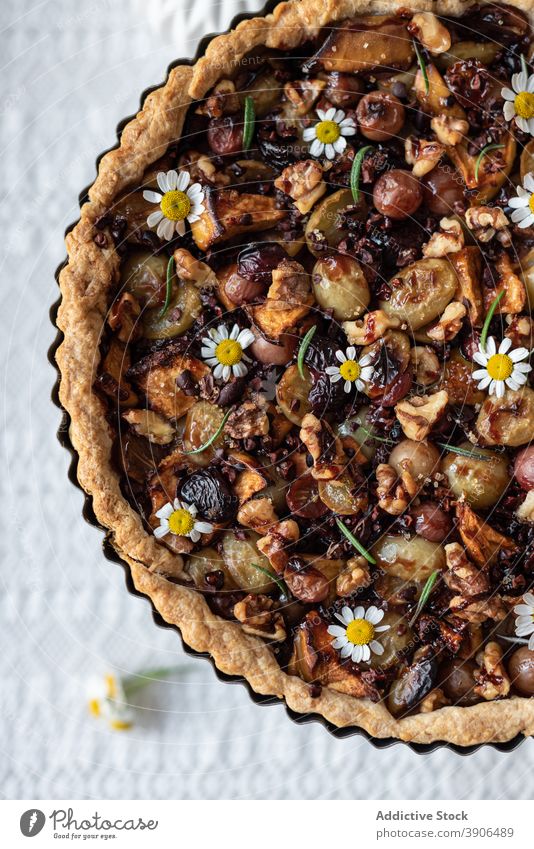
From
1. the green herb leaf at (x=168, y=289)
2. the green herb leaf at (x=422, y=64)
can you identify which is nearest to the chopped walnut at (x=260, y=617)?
the green herb leaf at (x=168, y=289)

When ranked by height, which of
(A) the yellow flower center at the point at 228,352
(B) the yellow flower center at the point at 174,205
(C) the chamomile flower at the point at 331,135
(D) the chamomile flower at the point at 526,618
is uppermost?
(B) the yellow flower center at the point at 174,205

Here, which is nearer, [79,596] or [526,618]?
[526,618]

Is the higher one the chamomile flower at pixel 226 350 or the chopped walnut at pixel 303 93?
the chopped walnut at pixel 303 93

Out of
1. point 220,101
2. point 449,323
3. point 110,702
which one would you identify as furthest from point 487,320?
point 110,702

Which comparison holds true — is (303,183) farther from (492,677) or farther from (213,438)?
(492,677)

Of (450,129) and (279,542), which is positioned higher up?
(450,129)

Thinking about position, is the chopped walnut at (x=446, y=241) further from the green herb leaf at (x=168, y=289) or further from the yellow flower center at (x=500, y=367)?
the green herb leaf at (x=168, y=289)
